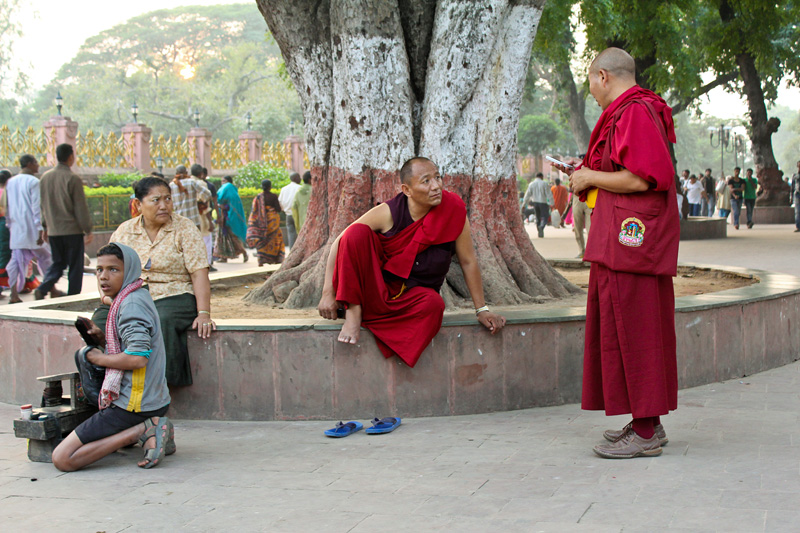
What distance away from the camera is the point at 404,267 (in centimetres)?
480

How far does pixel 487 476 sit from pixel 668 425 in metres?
1.31

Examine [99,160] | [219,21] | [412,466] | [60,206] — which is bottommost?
[412,466]

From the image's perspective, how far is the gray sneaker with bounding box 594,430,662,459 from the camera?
3.94 meters

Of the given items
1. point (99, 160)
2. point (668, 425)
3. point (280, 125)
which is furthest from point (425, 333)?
point (280, 125)

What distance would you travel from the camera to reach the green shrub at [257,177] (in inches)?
1048

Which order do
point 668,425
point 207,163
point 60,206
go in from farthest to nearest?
point 207,163 → point 60,206 → point 668,425

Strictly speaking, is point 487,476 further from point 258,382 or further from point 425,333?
point 258,382

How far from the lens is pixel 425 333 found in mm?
4734

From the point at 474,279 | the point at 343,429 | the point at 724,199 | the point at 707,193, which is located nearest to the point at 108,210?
the point at 474,279

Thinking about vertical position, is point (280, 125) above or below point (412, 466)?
above

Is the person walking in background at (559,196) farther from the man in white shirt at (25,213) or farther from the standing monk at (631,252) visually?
the standing monk at (631,252)

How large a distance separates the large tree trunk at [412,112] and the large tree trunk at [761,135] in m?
14.9

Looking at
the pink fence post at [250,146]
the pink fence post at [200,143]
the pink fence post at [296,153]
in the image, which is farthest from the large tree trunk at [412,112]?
the pink fence post at [296,153]

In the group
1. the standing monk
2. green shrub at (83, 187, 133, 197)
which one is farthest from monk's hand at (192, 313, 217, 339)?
green shrub at (83, 187, 133, 197)
